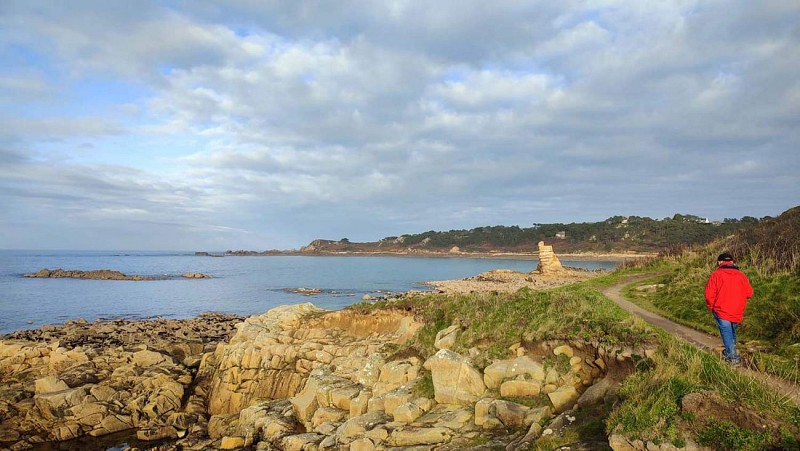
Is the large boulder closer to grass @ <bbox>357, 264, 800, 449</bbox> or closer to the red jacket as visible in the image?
grass @ <bbox>357, 264, 800, 449</bbox>

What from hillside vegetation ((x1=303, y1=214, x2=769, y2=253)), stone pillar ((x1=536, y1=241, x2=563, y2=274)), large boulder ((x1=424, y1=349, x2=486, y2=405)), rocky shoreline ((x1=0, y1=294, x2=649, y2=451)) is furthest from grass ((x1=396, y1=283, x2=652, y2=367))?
hillside vegetation ((x1=303, y1=214, x2=769, y2=253))

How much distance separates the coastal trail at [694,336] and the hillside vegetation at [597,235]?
269 ft

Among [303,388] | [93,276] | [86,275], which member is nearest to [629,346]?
[303,388]

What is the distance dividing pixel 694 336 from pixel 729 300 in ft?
9.82

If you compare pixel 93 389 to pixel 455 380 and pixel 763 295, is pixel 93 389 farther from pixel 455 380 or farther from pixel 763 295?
pixel 763 295

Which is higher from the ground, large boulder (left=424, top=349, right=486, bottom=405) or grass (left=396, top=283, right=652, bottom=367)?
grass (left=396, top=283, right=652, bottom=367)

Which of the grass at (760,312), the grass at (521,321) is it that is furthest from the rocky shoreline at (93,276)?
the grass at (760,312)

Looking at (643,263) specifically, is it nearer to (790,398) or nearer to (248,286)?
(790,398)

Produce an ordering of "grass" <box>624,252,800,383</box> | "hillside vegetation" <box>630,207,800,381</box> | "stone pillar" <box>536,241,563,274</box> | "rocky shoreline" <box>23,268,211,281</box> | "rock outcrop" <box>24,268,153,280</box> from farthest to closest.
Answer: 1. "rocky shoreline" <box>23,268,211,281</box>
2. "rock outcrop" <box>24,268,153,280</box>
3. "stone pillar" <box>536,241,563,274</box>
4. "hillside vegetation" <box>630,207,800,381</box>
5. "grass" <box>624,252,800,383</box>

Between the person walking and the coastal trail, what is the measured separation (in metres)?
0.66

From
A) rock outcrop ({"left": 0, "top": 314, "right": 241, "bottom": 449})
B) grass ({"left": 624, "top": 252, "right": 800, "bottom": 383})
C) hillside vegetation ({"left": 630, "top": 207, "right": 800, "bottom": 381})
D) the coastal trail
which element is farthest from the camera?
rock outcrop ({"left": 0, "top": 314, "right": 241, "bottom": 449})

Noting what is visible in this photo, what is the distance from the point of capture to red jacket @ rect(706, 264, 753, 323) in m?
8.91

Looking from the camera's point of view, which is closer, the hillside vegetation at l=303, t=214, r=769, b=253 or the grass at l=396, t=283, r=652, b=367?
the grass at l=396, t=283, r=652, b=367

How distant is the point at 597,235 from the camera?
131875 mm
